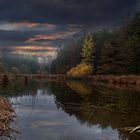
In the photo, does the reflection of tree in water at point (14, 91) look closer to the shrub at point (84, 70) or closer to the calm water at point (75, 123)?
the calm water at point (75, 123)

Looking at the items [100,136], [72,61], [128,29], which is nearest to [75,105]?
[100,136]

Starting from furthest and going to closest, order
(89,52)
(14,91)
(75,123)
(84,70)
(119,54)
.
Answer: (89,52) → (84,70) → (119,54) → (14,91) → (75,123)

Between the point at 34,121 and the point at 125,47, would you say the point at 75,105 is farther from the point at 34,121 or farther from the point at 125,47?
the point at 125,47

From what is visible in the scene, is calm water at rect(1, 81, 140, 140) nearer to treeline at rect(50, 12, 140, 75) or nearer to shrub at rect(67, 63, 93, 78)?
treeline at rect(50, 12, 140, 75)

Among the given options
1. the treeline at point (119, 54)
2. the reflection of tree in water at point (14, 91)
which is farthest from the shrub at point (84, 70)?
the reflection of tree in water at point (14, 91)

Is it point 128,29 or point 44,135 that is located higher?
point 128,29

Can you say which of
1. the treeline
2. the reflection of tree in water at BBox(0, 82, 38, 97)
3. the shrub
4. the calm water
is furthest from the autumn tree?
the calm water

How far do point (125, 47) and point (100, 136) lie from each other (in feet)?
209

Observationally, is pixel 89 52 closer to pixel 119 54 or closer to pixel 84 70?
pixel 84 70

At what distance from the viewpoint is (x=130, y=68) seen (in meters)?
76.5

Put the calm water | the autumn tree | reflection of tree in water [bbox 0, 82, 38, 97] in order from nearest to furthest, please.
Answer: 1. the calm water
2. reflection of tree in water [bbox 0, 82, 38, 97]
3. the autumn tree

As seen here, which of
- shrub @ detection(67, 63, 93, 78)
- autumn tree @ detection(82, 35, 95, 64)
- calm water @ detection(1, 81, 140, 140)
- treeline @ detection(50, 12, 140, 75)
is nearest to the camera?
calm water @ detection(1, 81, 140, 140)

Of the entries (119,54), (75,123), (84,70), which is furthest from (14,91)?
(84,70)

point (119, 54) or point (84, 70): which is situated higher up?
point (119, 54)
